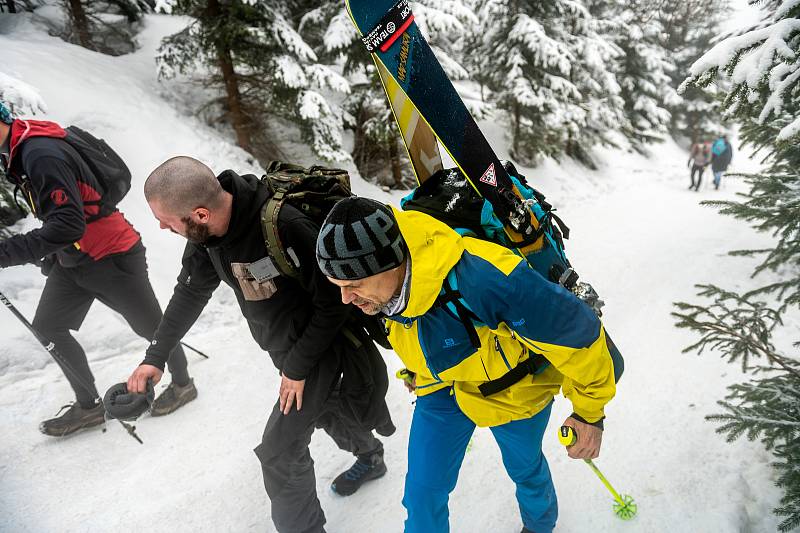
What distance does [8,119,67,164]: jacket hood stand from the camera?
286 cm

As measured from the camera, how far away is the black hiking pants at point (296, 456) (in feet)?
8.04

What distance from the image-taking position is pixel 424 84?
2.72m

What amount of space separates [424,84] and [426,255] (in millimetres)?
1550

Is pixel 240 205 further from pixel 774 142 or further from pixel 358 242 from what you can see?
pixel 774 142

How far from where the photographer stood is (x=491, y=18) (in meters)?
13.3

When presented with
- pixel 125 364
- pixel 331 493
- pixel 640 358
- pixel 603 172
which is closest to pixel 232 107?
pixel 125 364

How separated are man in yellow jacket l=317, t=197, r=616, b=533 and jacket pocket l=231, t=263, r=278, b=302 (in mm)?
719

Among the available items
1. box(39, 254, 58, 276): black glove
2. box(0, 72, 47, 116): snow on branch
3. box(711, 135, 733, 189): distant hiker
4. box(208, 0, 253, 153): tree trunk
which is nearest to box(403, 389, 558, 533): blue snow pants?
box(39, 254, 58, 276): black glove

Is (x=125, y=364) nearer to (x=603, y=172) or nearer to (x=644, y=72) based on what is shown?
(x=603, y=172)

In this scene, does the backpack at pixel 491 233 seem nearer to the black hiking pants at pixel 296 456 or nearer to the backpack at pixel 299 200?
the backpack at pixel 299 200

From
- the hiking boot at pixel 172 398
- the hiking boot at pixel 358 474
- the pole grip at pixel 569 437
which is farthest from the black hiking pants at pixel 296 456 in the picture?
the hiking boot at pixel 172 398

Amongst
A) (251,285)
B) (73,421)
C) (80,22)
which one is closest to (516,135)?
(80,22)

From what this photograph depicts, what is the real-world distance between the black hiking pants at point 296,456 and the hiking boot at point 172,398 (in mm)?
2083

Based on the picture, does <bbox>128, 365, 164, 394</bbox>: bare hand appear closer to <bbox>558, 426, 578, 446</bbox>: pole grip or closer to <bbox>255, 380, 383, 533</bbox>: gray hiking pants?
<bbox>255, 380, 383, 533</bbox>: gray hiking pants
